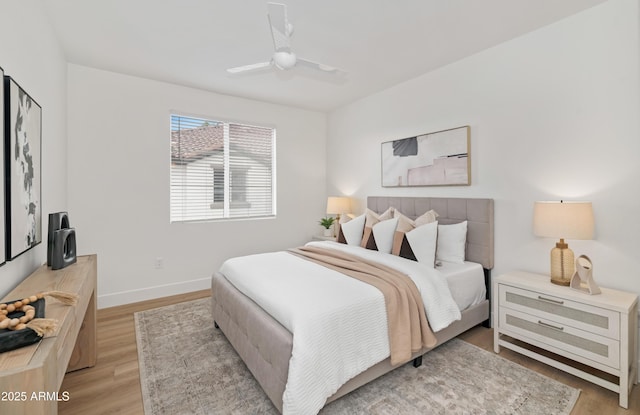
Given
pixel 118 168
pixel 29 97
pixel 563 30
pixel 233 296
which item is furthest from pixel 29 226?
pixel 563 30

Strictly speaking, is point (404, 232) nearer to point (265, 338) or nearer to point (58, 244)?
point (265, 338)

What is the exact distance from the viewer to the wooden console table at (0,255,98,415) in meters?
0.88

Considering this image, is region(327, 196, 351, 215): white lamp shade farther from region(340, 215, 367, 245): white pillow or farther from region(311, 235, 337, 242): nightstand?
region(340, 215, 367, 245): white pillow

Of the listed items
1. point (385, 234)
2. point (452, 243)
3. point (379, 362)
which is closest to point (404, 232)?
point (385, 234)

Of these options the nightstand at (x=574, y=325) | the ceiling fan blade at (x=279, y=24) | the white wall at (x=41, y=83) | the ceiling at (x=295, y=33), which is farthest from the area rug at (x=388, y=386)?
the ceiling at (x=295, y=33)

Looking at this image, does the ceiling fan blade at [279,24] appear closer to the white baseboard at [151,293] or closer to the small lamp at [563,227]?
the small lamp at [563,227]

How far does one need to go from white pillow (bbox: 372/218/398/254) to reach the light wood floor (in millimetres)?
1037

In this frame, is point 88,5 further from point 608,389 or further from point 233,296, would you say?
point 608,389

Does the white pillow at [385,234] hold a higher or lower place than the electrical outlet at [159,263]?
higher

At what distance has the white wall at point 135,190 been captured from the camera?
10.7ft

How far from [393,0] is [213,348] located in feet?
9.93

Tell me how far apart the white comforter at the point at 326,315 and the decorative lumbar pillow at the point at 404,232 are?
24 cm

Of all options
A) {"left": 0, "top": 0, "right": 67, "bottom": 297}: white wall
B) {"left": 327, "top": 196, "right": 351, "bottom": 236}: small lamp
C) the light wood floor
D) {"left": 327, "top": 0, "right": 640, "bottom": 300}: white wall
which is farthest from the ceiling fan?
the light wood floor

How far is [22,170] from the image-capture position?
5.74 ft
